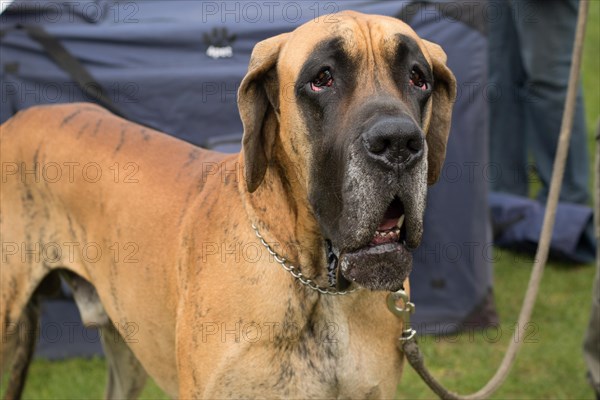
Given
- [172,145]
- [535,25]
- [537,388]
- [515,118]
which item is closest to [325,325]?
[172,145]

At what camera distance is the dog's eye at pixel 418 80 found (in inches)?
108

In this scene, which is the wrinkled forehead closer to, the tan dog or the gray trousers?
the tan dog

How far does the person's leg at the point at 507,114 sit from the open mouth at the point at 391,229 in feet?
16.7

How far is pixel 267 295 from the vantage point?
9.52 feet

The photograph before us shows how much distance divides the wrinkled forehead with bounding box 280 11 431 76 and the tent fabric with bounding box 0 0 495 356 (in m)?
2.17

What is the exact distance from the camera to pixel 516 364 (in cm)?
516

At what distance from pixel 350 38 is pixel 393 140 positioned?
361 mm

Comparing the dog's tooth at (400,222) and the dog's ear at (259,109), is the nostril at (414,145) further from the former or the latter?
the dog's ear at (259,109)

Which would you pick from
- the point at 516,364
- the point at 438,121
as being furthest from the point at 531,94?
the point at 438,121

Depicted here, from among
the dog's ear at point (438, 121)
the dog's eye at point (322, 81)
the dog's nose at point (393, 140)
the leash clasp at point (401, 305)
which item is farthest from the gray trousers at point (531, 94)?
the dog's nose at point (393, 140)

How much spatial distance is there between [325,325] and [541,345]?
276 cm

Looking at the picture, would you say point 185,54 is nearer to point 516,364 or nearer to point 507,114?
point 516,364

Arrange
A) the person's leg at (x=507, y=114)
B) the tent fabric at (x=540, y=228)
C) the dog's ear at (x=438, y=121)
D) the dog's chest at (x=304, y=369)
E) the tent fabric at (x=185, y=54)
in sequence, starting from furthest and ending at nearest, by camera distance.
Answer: the person's leg at (x=507, y=114) < the tent fabric at (x=540, y=228) < the tent fabric at (x=185, y=54) < the dog's ear at (x=438, y=121) < the dog's chest at (x=304, y=369)

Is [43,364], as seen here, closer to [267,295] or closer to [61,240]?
[61,240]
